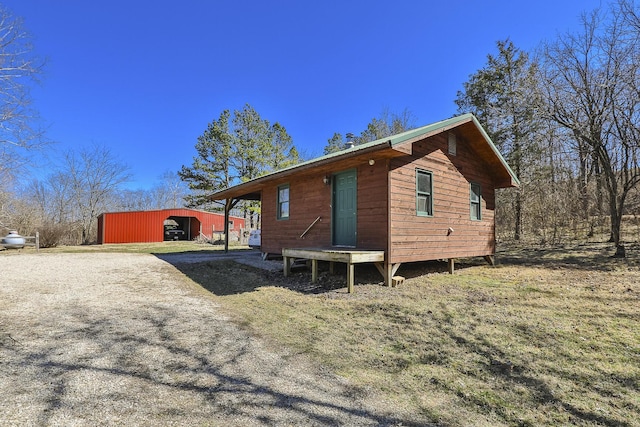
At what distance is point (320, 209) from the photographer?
8953mm

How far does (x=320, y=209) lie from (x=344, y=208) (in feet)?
3.08

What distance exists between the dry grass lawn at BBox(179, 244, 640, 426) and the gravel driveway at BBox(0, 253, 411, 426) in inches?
17.3

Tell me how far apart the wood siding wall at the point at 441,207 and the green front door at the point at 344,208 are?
3.79ft

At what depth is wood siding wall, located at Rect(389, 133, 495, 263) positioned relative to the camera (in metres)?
7.20

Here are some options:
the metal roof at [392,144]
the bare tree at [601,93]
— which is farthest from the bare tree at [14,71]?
the bare tree at [601,93]

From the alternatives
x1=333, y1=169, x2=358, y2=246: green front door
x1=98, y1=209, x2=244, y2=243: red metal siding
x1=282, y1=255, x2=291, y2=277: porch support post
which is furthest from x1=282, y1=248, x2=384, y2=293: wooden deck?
x1=98, y1=209, x2=244, y2=243: red metal siding

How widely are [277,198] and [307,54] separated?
10552 mm

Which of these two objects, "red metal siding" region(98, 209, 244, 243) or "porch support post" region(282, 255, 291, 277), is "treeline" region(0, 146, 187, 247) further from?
"porch support post" region(282, 255, 291, 277)

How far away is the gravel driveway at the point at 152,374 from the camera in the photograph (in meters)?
2.29

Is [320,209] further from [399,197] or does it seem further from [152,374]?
[152,374]

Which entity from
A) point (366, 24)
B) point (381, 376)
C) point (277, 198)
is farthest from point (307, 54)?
point (381, 376)

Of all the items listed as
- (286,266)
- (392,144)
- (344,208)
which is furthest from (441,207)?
(286,266)

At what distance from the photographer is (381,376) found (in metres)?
3.05

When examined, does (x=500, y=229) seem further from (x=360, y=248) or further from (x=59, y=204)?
(x=59, y=204)
